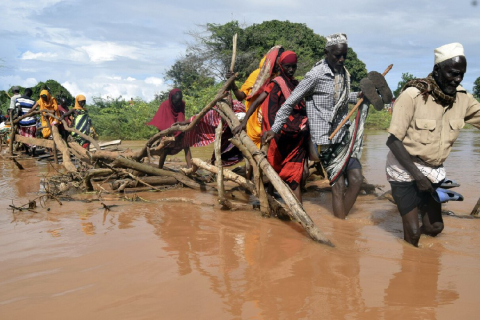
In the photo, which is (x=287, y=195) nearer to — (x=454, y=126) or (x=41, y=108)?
(x=454, y=126)

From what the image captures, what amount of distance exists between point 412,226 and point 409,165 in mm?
510

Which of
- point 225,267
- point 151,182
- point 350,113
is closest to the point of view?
point 225,267

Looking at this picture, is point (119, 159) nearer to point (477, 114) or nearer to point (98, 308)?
point (98, 308)

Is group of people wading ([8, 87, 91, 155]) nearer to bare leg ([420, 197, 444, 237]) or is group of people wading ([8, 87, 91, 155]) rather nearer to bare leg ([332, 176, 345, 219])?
bare leg ([332, 176, 345, 219])

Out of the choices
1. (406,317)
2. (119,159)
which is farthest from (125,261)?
(119,159)

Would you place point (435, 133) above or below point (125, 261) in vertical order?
above

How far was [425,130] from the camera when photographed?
11.2 feet

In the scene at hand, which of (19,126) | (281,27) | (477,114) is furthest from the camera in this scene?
(281,27)

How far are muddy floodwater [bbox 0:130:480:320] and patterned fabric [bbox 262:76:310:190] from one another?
540mm

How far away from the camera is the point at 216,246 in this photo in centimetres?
363

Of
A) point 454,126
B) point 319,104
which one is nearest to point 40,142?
point 319,104

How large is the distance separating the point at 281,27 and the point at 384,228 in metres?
32.0

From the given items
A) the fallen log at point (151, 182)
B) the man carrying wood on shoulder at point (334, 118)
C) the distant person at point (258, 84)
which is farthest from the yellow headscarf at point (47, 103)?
the man carrying wood on shoulder at point (334, 118)

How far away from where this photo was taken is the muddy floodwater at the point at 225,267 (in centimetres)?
254
